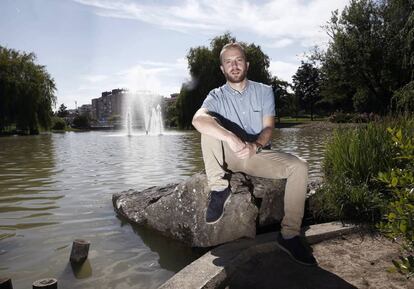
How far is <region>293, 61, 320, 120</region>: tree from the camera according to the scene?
73.4m

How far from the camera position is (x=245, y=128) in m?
4.16

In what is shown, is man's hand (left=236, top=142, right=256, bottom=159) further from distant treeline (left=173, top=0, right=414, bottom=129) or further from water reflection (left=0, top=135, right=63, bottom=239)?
distant treeline (left=173, top=0, right=414, bottom=129)

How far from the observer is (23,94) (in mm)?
34594

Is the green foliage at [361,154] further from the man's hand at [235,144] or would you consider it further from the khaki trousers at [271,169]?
the man's hand at [235,144]

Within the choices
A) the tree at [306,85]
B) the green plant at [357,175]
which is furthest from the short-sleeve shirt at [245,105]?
the tree at [306,85]

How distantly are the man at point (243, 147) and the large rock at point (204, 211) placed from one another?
31 centimetres

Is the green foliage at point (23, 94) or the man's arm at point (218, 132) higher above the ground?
the green foliage at point (23, 94)

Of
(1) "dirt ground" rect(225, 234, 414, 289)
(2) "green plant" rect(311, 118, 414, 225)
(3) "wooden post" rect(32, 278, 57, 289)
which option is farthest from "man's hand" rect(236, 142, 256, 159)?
(3) "wooden post" rect(32, 278, 57, 289)

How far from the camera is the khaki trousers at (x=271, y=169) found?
3564mm

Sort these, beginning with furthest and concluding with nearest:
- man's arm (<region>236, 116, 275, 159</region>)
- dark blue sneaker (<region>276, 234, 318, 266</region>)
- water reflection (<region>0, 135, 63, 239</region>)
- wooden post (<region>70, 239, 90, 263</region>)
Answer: water reflection (<region>0, 135, 63, 239</region>)
wooden post (<region>70, 239, 90, 263</region>)
man's arm (<region>236, 116, 275, 159</region>)
dark blue sneaker (<region>276, 234, 318, 266</region>)

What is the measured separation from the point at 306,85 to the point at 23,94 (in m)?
55.8

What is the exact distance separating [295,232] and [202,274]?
99 cm

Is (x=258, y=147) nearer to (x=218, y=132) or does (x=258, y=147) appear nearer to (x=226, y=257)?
(x=218, y=132)

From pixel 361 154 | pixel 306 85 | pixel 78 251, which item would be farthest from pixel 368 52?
pixel 306 85
